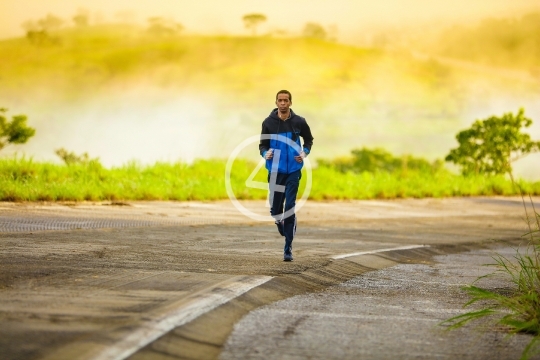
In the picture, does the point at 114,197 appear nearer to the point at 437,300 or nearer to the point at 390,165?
the point at 437,300

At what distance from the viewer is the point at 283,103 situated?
39.9 ft

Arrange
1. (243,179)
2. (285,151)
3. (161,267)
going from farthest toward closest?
(243,179) < (285,151) < (161,267)

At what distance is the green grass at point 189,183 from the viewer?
890 inches

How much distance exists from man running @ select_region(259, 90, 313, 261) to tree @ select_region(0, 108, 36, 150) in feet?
71.3

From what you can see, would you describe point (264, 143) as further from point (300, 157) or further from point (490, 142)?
point (490, 142)

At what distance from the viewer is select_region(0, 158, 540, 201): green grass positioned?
22.6 metres

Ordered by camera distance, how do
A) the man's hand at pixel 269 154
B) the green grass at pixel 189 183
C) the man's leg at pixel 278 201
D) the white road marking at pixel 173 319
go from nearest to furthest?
1. the white road marking at pixel 173 319
2. the man's hand at pixel 269 154
3. the man's leg at pixel 278 201
4. the green grass at pixel 189 183

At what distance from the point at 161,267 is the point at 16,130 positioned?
916 inches

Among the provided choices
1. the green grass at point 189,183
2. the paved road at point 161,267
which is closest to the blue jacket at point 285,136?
the paved road at point 161,267

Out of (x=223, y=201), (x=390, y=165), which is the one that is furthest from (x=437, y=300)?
(x=390, y=165)

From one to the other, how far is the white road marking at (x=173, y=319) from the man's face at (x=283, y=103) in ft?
10.2

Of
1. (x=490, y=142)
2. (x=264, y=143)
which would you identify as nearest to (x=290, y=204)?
(x=264, y=143)

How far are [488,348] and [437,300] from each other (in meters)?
2.66

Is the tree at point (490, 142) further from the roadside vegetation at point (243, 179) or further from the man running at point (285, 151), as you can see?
the man running at point (285, 151)
